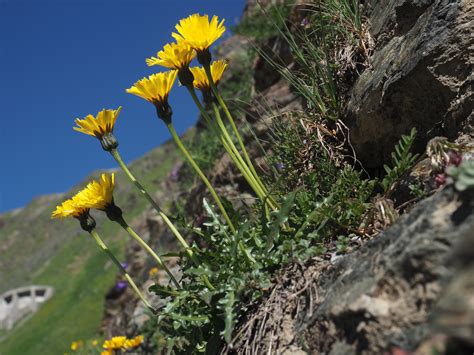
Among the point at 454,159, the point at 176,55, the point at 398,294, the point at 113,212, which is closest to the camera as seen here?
the point at 398,294

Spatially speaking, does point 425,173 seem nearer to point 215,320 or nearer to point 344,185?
point 344,185

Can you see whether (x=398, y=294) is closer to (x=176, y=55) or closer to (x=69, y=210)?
(x=176, y=55)

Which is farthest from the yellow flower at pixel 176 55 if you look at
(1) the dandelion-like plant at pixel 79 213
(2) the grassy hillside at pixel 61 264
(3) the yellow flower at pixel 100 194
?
(2) the grassy hillside at pixel 61 264

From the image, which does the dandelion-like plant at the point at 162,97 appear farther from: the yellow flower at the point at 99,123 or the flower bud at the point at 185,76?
the yellow flower at the point at 99,123

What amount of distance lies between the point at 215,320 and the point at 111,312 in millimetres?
9421

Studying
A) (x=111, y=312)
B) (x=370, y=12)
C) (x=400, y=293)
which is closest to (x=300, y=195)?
(x=400, y=293)

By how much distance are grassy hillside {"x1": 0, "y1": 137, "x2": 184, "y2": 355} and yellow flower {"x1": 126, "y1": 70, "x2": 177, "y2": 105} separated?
10805mm

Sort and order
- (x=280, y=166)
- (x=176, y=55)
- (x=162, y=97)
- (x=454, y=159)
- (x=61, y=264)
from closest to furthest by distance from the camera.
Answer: (x=454, y=159) → (x=176, y=55) → (x=162, y=97) → (x=280, y=166) → (x=61, y=264)

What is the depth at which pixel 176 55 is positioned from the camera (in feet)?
7.61

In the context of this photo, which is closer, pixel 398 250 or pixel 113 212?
pixel 398 250

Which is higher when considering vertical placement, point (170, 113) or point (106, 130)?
point (106, 130)

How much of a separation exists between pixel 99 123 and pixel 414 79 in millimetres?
1674

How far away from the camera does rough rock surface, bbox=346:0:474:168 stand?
7.55 ft

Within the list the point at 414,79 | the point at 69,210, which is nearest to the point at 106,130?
the point at 69,210
